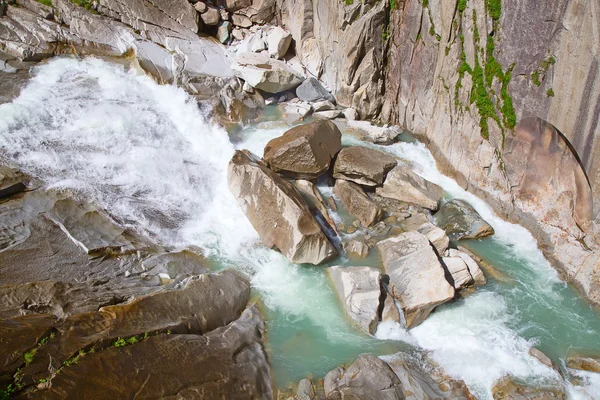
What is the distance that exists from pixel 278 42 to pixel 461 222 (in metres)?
10.7

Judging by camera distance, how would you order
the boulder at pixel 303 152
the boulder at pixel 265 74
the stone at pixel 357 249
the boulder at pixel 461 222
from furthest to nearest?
the boulder at pixel 265 74
the boulder at pixel 303 152
the boulder at pixel 461 222
the stone at pixel 357 249

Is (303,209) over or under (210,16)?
under

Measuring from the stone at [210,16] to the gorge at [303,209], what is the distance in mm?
3307

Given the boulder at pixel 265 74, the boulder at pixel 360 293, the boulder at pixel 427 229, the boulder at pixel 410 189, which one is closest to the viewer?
the boulder at pixel 360 293

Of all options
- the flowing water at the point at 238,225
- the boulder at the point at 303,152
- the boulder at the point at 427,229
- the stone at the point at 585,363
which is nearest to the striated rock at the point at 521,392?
the flowing water at the point at 238,225

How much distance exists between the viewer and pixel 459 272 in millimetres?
9312

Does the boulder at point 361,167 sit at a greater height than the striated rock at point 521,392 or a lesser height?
greater

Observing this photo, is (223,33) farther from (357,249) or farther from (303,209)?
(357,249)

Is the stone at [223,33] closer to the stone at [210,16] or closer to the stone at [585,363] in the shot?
the stone at [210,16]

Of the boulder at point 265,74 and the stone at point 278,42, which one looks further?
the stone at point 278,42

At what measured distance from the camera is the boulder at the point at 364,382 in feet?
23.1

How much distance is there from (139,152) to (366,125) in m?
7.31

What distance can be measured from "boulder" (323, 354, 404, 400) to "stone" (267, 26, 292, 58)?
1352cm

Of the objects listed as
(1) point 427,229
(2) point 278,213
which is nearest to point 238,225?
(2) point 278,213
